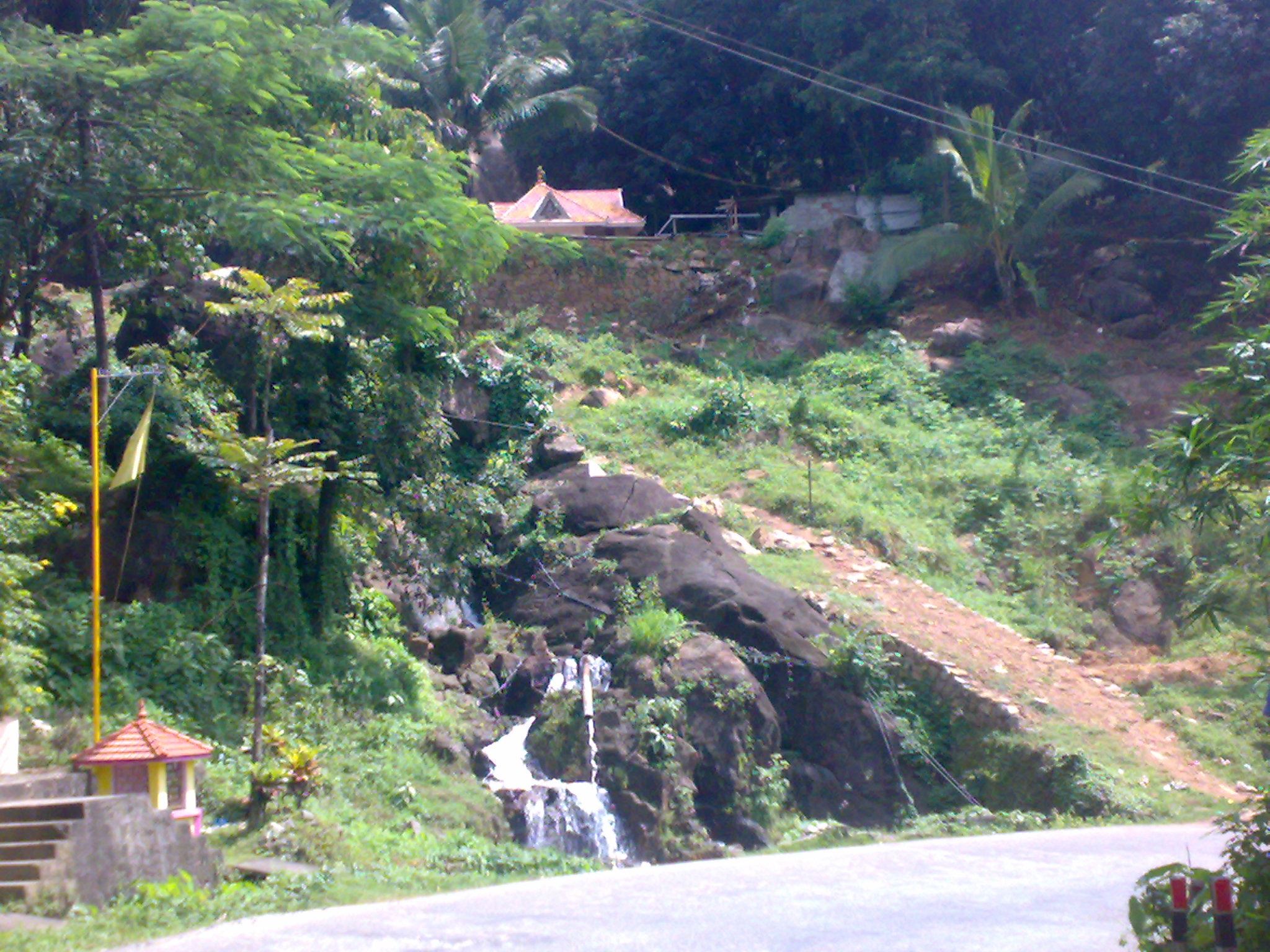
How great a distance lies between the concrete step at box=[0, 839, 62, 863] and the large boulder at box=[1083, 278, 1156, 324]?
29.1 metres

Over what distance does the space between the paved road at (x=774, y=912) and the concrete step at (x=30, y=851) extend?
48.5 inches

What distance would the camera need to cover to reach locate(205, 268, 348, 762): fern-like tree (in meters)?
13.6

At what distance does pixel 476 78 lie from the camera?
3306 centimetres

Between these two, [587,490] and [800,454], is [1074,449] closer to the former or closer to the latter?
[800,454]

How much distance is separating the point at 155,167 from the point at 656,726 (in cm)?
994

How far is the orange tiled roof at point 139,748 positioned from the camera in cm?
1038

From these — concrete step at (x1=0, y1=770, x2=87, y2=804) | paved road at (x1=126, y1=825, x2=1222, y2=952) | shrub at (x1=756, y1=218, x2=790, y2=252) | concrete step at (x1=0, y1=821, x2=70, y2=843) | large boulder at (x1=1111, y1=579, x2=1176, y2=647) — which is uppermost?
shrub at (x1=756, y1=218, x2=790, y2=252)

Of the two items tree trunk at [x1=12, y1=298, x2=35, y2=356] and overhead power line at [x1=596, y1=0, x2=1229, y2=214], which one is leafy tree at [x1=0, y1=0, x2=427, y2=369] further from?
overhead power line at [x1=596, y1=0, x2=1229, y2=214]

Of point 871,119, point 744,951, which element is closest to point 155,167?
point 744,951

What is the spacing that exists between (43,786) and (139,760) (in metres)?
0.82

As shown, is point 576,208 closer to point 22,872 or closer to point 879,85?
point 879,85

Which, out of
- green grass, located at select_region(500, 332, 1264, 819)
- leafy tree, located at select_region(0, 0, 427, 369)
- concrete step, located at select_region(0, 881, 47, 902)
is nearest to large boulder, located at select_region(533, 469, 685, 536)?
green grass, located at select_region(500, 332, 1264, 819)

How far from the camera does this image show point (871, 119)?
3641cm

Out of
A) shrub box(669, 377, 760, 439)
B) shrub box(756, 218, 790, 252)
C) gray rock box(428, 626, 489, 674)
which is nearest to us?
gray rock box(428, 626, 489, 674)
